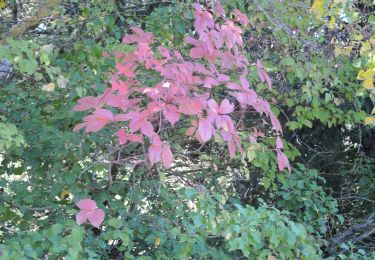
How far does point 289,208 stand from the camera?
3789 mm

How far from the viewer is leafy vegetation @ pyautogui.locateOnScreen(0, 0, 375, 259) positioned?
207cm

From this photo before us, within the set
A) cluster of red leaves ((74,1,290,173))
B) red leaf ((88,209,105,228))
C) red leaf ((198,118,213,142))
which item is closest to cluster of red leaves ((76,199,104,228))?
red leaf ((88,209,105,228))

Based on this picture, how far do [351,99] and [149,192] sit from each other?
179 cm

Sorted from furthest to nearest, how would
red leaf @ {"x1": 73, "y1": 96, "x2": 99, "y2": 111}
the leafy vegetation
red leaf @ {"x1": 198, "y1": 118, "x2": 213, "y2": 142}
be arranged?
the leafy vegetation < red leaf @ {"x1": 73, "y1": 96, "x2": 99, "y2": 111} < red leaf @ {"x1": 198, "y1": 118, "x2": 213, "y2": 142}

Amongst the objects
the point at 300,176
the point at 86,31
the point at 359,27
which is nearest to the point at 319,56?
the point at 359,27

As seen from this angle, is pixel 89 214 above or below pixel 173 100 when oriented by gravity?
below

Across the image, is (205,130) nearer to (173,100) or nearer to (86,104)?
(173,100)

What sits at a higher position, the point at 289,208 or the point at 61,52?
the point at 61,52

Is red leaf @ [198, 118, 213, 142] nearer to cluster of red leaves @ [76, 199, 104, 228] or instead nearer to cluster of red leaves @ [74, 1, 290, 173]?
cluster of red leaves @ [74, 1, 290, 173]

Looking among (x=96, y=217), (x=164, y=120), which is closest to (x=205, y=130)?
(x=164, y=120)

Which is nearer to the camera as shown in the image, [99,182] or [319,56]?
[99,182]

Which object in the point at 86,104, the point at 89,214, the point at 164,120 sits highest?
the point at 86,104

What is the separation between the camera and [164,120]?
2.15 meters

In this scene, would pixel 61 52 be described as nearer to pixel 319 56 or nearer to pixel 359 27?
pixel 319 56
